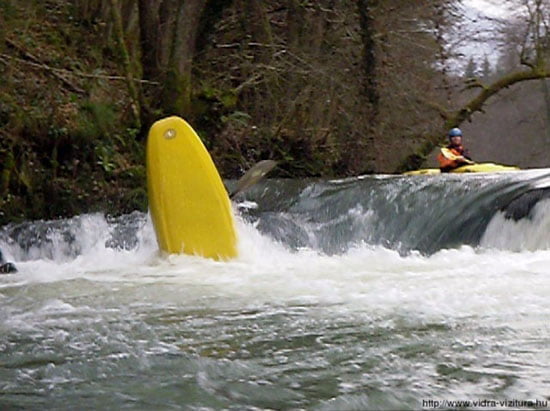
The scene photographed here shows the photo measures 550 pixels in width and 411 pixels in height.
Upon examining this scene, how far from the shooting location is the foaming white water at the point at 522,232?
5.58m

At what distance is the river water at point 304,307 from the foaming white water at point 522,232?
1cm

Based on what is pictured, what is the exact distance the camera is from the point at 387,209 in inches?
264

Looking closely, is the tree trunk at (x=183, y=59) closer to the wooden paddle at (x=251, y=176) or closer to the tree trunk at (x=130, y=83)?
the tree trunk at (x=130, y=83)

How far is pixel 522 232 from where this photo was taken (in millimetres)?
5707

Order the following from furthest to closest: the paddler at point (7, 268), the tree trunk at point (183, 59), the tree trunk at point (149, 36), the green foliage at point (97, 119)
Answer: the tree trunk at point (149, 36)
the tree trunk at point (183, 59)
the green foliage at point (97, 119)
the paddler at point (7, 268)

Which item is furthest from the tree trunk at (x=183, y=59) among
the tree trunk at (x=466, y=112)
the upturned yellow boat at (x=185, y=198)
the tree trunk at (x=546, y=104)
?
the tree trunk at (x=546, y=104)

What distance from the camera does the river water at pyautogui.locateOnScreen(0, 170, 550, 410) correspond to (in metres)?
2.35

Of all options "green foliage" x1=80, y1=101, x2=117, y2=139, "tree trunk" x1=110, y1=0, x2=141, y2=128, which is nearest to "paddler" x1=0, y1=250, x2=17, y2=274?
"green foliage" x1=80, y1=101, x2=117, y2=139

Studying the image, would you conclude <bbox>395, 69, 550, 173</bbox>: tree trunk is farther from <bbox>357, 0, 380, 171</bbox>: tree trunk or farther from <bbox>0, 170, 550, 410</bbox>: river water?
<bbox>0, 170, 550, 410</bbox>: river water

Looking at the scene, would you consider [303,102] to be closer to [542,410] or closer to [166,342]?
[166,342]

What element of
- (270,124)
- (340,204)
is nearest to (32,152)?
(340,204)

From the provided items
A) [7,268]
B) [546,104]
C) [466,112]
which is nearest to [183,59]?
[7,268]

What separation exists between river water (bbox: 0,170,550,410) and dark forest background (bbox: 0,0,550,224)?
0.92 meters

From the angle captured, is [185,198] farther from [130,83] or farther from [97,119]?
[130,83]
